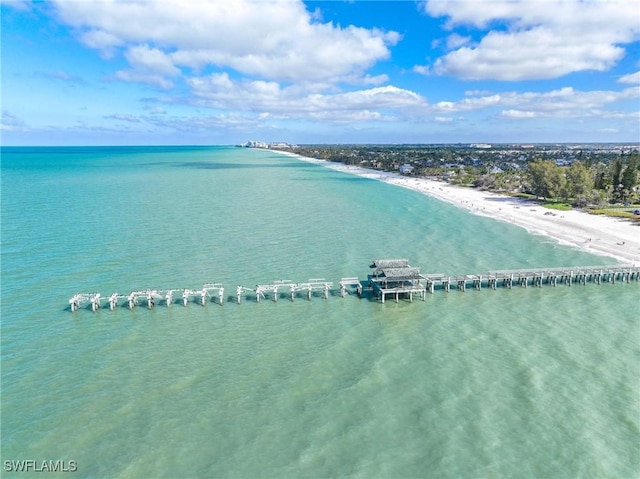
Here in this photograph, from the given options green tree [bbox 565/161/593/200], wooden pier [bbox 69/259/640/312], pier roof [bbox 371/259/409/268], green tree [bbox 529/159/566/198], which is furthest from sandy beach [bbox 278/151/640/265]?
pier roof [bbox 371/259/409/268]

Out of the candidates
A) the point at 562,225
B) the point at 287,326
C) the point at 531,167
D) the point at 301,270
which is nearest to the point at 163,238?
the point at 301,270

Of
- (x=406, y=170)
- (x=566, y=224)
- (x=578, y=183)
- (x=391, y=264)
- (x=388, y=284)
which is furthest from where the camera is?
(x=406, y=170)

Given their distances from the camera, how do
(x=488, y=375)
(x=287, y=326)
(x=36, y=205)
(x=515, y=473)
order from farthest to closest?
(x=36, y=205)
(x=287, y=326)
(x=488, y=375)
(x=515, y=473)

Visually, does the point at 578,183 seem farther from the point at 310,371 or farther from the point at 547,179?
the point at 310,371

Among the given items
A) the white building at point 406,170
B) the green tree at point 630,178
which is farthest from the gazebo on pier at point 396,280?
the white building at point 406,170

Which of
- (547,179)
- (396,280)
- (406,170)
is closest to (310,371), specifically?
(396,280)

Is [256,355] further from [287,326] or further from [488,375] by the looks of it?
[488,375]

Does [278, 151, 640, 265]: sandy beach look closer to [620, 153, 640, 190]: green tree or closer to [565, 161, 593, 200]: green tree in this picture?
[565, 161, 593, 200]: green tree
